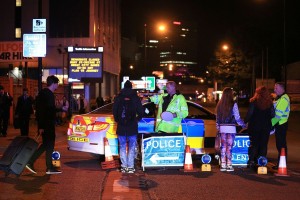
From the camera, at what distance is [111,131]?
36.5 feet

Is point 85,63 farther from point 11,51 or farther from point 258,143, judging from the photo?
point 258,143

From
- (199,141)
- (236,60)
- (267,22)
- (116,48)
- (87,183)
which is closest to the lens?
(87,183)

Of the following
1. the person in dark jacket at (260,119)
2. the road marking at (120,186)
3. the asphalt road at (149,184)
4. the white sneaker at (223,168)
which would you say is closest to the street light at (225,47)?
the asphalt road at (149,184)

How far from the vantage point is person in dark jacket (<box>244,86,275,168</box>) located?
10.6 meters

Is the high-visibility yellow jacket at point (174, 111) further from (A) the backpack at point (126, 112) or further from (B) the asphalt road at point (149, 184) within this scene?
(B) the asphalt road at point (149, 184)

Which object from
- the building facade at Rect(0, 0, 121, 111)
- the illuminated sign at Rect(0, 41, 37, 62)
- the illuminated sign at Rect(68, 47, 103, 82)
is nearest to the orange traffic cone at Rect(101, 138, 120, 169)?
the illuminated sign at Rect(68, 47, 103, 82)

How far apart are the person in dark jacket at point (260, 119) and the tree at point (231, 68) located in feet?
158

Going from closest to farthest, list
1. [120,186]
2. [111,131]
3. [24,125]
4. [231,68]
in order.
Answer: [120,186]
[111,131]
[24,125]
[231,68]

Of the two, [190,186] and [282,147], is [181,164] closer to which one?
[190,186]

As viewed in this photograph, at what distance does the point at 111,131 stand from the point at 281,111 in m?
3.67

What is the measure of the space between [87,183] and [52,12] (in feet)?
133

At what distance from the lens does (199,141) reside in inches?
453

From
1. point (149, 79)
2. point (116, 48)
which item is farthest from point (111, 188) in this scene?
Answer: point (116, 48)

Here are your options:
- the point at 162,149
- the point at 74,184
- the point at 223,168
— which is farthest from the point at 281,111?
the point at 74,184
